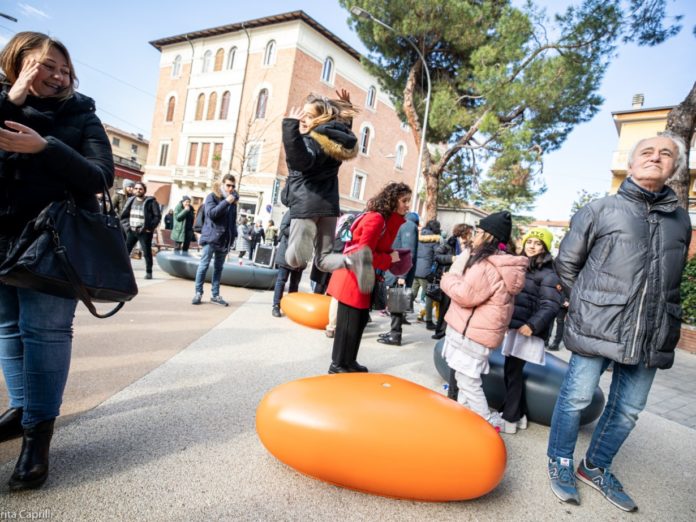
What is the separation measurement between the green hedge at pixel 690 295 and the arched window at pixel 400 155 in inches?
1052

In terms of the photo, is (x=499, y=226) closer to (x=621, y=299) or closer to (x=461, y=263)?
(x=461, y=263)

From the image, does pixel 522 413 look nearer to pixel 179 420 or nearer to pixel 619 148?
pixel 179 420

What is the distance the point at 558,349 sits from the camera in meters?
6.78

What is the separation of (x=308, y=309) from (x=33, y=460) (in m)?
3.84

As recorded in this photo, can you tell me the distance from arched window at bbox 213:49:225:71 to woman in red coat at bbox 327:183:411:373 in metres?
30.9

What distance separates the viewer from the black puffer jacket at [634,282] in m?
2.07

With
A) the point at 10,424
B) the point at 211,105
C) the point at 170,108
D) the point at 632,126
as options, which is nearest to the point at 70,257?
the point at 10,424

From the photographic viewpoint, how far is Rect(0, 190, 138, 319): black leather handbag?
5.26 ft

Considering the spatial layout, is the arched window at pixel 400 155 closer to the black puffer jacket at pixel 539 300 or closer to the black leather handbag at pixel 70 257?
the black puffer jacket at pixel 539 300

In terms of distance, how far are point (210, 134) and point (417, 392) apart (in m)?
30.8

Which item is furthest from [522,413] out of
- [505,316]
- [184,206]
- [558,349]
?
[184,206]

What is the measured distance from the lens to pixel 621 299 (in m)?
2.08

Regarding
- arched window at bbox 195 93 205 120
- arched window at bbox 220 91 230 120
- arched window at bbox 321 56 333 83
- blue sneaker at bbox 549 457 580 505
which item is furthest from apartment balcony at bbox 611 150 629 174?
blue sneaker at bbox 549 457 580 505

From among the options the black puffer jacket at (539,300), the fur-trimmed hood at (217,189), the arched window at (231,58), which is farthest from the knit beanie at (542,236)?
the arched window at (231,58)
